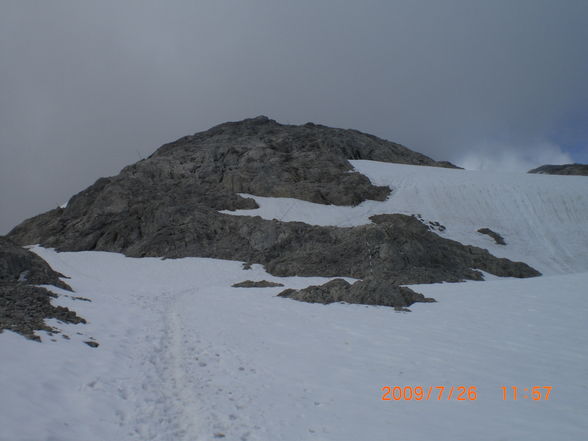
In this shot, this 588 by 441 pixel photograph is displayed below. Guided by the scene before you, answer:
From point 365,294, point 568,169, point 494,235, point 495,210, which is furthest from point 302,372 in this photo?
point 568,169

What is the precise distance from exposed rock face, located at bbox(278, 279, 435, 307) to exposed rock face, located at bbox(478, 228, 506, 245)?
838 inches

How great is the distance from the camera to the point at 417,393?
20.1 feet

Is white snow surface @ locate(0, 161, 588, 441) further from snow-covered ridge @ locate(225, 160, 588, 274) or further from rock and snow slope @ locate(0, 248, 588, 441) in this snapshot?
snow-covered ridge @ locate(225, 160, 588, 274)

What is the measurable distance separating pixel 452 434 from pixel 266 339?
18.7 ft

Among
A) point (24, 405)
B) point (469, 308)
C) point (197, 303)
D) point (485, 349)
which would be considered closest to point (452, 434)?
point (485, 349)

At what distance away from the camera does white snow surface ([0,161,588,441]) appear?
495 centimetres

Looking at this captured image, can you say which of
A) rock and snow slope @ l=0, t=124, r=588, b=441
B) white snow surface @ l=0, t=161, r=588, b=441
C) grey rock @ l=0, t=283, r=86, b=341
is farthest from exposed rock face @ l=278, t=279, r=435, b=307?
grey rock @ l=0, t=283, r=86, b=341

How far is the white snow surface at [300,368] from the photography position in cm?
495

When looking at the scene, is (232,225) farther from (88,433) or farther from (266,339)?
(88,433)

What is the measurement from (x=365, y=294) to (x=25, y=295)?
1106cm

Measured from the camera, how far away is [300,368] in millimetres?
7492

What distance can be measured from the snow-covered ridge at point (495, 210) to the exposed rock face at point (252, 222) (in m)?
2.43

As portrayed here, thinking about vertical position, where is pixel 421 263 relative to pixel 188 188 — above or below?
below
